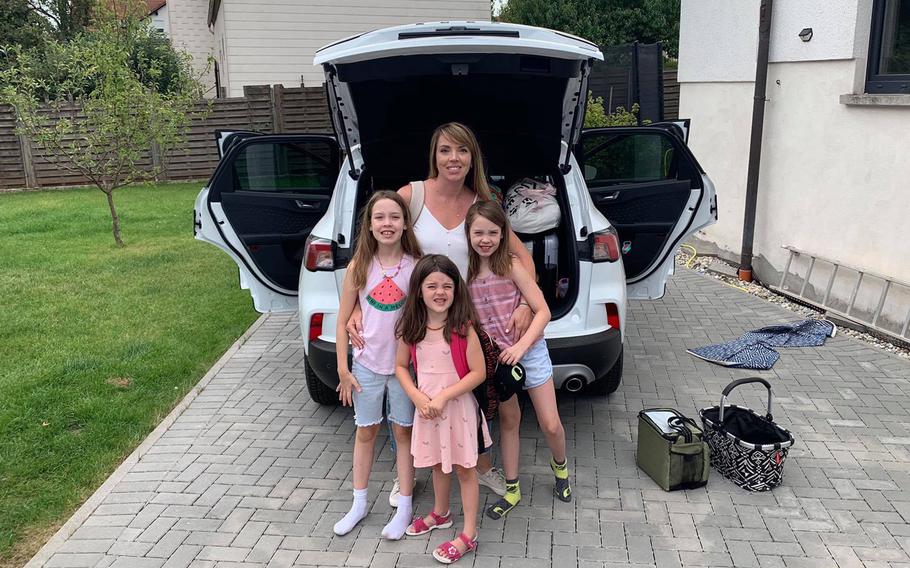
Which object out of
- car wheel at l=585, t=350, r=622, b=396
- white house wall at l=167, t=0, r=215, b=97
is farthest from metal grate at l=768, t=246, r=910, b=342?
white house wall at l=167, t=0, r=215, b=97

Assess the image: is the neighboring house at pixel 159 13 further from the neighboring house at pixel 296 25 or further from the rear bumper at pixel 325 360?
the rear bumper at pixel 325 360

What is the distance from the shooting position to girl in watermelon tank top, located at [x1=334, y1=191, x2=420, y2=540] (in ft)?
10.5

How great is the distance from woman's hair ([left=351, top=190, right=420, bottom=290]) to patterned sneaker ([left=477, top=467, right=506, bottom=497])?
118 cm

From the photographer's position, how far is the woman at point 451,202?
325 centimetres

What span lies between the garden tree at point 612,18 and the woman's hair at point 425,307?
81.2 ft

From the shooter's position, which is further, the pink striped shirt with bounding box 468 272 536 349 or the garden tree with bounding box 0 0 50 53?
the garden tree with bounding box 0 0 50 53

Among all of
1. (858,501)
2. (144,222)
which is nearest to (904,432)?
(858,501)

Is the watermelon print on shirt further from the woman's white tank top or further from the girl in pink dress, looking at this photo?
the woman's white tank top

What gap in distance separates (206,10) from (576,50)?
28.5 metres

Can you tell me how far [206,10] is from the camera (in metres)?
28.3

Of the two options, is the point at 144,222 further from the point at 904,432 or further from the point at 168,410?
the point at 904,432

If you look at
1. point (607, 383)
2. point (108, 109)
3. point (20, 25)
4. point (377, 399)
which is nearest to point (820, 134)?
point (607, 383)

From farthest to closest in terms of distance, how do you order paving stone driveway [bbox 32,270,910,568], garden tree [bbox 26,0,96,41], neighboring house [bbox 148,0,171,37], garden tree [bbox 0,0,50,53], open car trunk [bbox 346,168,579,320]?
neighboring house [bbox 148,0,171,37], garden tree [bbox 26,0,96,41], garden tree [bbox 0,0,50,53], open car trunk [bbox 346,168,579,320], paving stone driveway [bbox 32,270,910,568]

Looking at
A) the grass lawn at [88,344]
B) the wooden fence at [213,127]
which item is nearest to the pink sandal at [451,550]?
the grass lawn at [88,344]
